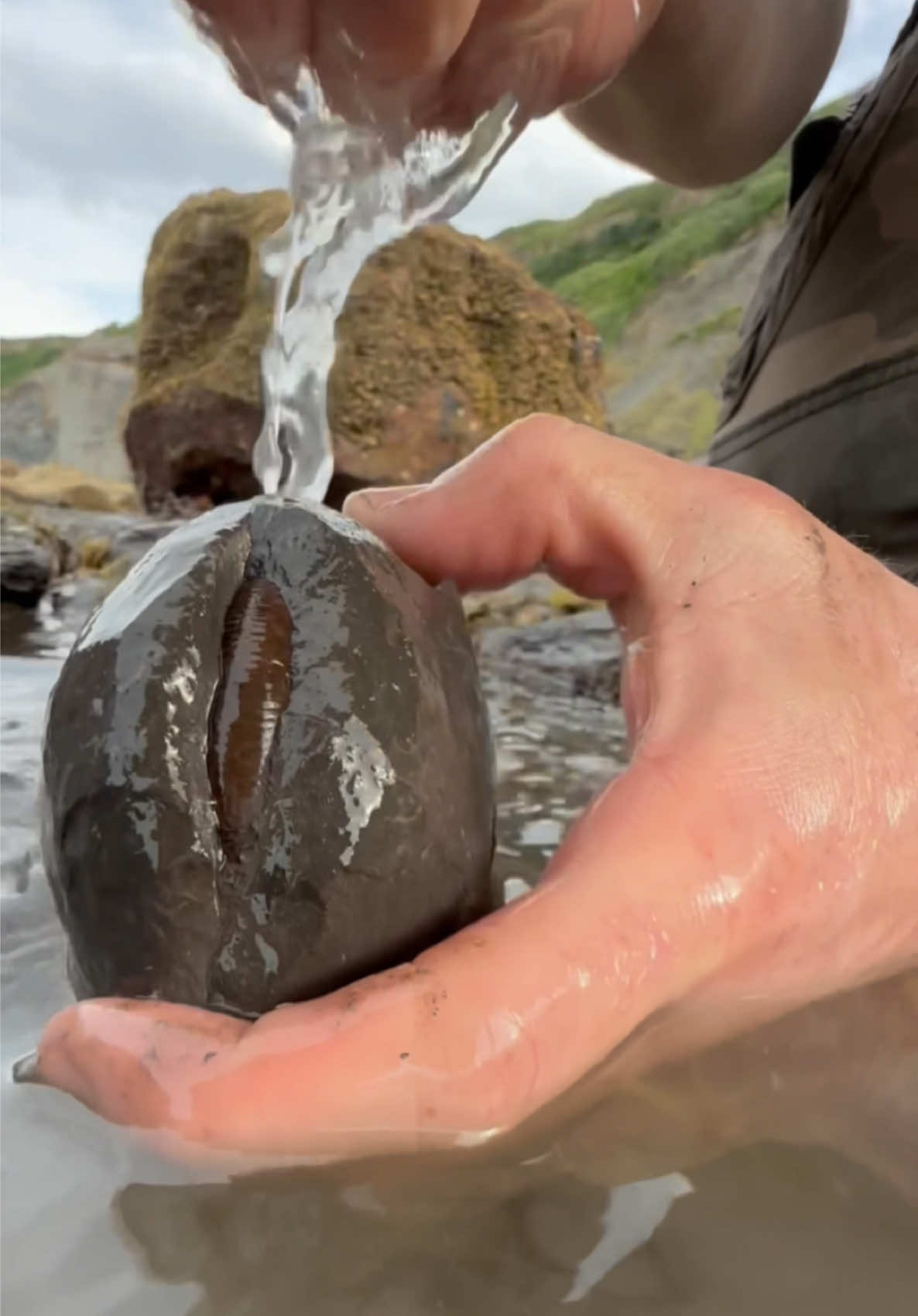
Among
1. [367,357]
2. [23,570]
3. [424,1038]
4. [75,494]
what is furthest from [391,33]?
[75,494]

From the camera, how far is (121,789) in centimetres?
80

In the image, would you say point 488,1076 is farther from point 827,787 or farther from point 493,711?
point 493,711

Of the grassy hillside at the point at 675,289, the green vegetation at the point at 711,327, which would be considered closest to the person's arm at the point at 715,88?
the grassy hillside at the point at 675,289

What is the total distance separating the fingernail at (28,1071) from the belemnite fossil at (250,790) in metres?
0.07

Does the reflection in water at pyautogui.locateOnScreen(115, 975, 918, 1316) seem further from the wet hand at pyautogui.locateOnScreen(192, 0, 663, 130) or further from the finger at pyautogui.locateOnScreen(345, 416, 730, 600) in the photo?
the wet hand at pyautogui.locateOnScreen(192, 0, 663, 130)

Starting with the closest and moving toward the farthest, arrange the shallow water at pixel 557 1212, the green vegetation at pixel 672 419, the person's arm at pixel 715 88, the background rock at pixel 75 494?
the shallow water at pixel 557 1212, the person's arm at pixel 715 88, the background rock at pixel 75 494, the green vegetation at pixel 672 419

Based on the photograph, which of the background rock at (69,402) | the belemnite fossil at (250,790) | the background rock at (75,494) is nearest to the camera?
the belemnite fossil at (250,790)

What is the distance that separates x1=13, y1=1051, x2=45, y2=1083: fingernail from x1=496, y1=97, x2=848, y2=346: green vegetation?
18.4m

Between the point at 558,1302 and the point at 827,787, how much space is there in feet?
1.45

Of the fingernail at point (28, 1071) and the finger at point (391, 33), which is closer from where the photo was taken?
the fingernail at point (28, 1071)

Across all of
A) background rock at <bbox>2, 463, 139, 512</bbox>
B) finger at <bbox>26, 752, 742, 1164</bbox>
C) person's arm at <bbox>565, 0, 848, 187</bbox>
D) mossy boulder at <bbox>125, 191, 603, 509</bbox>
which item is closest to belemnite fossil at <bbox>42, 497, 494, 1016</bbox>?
finger at <bbox>26, 752, 742, 1164</bbox>

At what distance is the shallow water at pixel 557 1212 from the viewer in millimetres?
631

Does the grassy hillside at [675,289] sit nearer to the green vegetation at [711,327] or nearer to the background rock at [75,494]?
the green vegetation at [711,327]

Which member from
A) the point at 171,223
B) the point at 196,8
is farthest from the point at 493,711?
the point at 171,223
